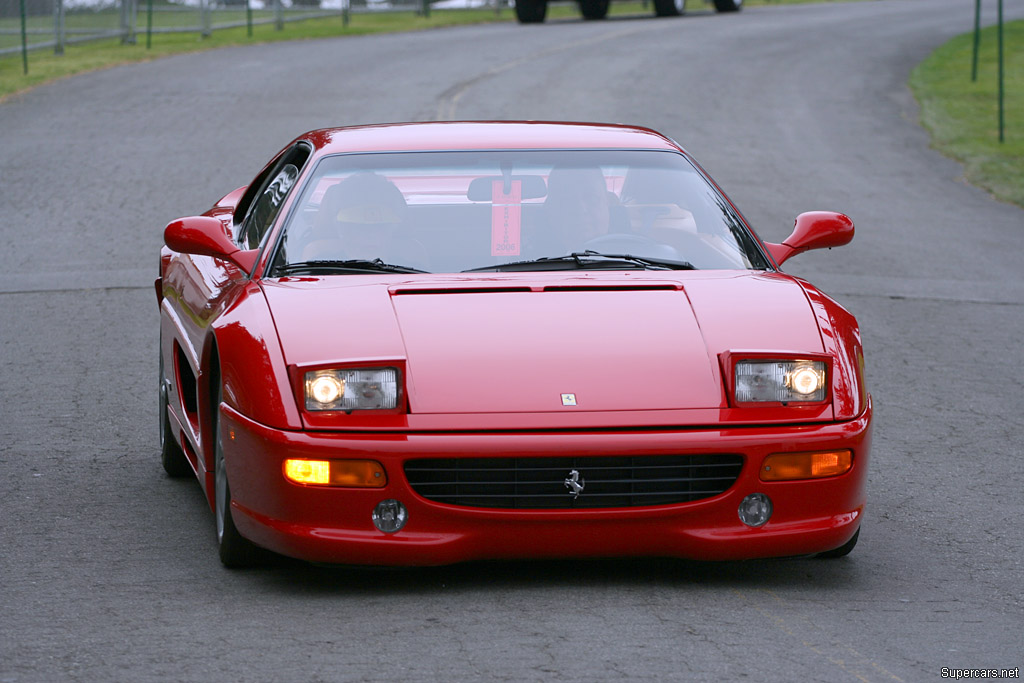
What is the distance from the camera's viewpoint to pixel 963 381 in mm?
8094

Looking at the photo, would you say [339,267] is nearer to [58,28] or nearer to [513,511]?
[513,511]

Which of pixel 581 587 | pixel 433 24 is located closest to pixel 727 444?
pixel 581 587

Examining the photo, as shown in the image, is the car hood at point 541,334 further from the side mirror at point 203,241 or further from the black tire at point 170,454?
the black tire at point 170,454

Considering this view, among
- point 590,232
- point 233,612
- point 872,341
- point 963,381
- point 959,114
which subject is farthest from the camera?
point 959,114

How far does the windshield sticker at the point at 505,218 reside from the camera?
519 centimetres

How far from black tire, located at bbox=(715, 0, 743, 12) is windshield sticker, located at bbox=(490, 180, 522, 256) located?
108ft

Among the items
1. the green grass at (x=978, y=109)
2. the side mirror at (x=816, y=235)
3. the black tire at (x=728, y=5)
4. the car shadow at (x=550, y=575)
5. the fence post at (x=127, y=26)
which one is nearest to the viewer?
the car shadow at (x=550, y=575)

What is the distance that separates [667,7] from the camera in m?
36.3

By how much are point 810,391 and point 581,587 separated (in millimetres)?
872

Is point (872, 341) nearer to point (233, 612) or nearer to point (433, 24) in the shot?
point (233, 612)

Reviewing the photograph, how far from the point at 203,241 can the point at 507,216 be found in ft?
3.44

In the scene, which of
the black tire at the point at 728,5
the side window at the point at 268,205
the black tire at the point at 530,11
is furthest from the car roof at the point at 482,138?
the black tire at the point at 728,5

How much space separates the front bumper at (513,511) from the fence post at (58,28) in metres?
24.1

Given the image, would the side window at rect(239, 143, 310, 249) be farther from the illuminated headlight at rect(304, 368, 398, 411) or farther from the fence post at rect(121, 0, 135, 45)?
the fence post at rect(121, 0, 135, 45)
